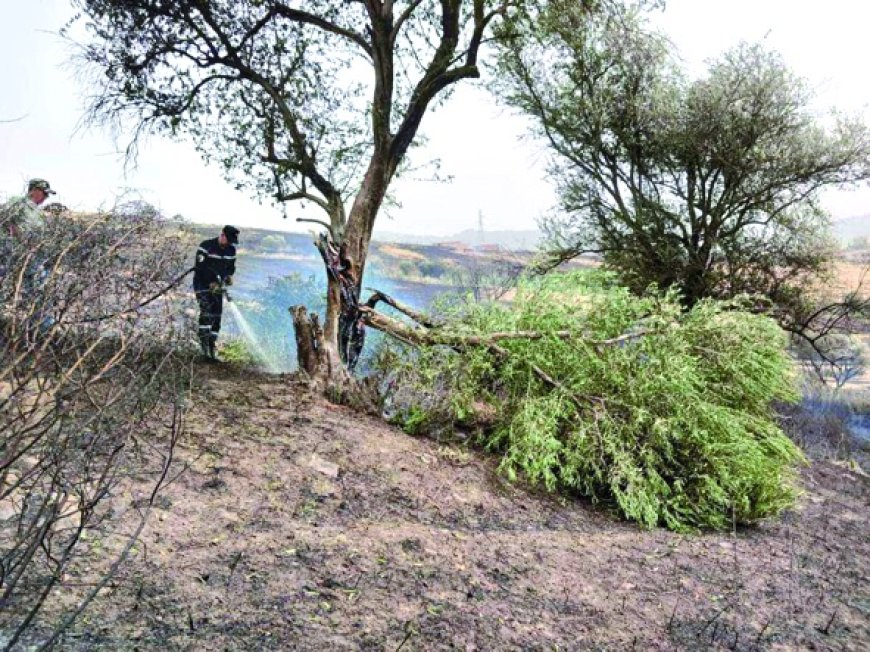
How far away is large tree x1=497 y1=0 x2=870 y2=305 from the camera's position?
1169cm

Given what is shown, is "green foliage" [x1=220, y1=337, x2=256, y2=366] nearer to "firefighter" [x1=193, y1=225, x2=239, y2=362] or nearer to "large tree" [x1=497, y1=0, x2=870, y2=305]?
"firefighter" [x1=193, y1=225, x2=239, y2=362]

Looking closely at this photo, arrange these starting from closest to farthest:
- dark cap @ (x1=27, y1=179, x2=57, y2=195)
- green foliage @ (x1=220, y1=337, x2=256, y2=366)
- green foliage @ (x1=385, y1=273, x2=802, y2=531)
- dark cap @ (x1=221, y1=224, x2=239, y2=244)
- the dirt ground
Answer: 1. the dirt ground
2. green foliage @ (x1=385, y1=273, x2=802, y2=531)
3. dark cap @ (x1=27, y1=179, x2=57, y2=195)
4. dark cap @ (x1=221, y1=224, x2=239, y2=244)
5. green foliage @ (x1=220, y1=337, x2=256, y2=366)

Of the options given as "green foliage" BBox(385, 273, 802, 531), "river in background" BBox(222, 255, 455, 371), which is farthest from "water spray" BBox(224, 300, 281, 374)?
"green foliage" BBox(385, 273, 802, 531)

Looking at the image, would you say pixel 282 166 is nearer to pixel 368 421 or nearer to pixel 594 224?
pixel 368 421

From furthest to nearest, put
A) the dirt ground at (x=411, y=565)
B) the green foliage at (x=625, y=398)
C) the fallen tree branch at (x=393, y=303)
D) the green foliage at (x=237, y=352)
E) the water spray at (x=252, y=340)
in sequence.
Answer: the water spray at (x=252, y=340) < the green foliage at (x=237, y=352) < the fallen tree branch at (x=393, y=303) < the green foliage at (x=625, y=398) < the dirt ground at (x=411, y=565)

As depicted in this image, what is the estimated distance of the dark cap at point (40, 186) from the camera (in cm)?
720

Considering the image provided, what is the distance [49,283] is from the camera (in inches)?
83.8

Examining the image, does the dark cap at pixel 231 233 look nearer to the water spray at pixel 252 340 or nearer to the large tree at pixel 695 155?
the water spray at pixel 252 340

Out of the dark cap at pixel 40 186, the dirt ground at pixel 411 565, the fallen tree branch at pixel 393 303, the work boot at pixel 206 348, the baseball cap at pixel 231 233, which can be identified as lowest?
A: the dirt ground at pixel 411 565

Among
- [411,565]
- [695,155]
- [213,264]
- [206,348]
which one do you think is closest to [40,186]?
[213,264]

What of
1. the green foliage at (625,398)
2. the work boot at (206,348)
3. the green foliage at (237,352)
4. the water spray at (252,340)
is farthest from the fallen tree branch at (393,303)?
the water spray at (252,340)

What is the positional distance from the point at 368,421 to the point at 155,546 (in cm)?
285

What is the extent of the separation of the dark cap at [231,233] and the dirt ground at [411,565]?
311 cm

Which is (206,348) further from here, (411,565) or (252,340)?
(411,565)
